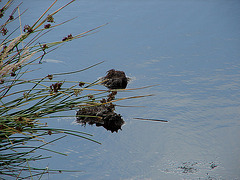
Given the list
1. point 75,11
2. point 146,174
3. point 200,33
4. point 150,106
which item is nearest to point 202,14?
point 200,33

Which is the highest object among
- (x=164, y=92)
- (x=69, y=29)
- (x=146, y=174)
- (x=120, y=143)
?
(x=69, y=29)

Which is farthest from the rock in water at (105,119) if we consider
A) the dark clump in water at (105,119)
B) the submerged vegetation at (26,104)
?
the submerged vegetation at (26,104)

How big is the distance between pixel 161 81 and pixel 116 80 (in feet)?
1.07

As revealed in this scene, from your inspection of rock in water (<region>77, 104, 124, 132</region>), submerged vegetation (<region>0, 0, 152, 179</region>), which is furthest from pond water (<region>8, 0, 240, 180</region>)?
submerged vegetation (<region>0, 0, 152, 179</region>)

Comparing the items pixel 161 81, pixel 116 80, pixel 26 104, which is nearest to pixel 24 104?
pixel 26 104

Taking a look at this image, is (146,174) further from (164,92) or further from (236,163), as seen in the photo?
(164,92)

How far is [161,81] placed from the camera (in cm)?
258

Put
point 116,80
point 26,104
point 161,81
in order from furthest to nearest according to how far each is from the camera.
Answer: point 161,81 < point 116,80 < point 26,104

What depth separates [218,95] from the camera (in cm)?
245

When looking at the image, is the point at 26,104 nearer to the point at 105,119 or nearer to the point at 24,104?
the point at 24,104

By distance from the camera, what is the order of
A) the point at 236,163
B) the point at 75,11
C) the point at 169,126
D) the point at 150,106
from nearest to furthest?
the point at 236,163 → the point at 169,126 → the point at 150,106 → the point at 75,11

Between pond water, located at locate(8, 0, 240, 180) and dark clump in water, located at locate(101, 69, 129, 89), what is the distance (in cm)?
6

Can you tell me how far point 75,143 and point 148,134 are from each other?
15.2 inches

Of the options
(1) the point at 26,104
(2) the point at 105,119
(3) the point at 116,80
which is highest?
(3) the point at 116,80
